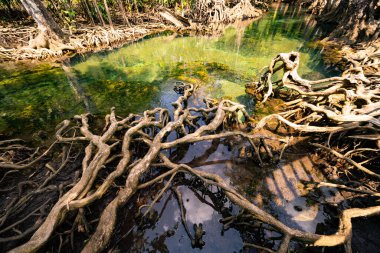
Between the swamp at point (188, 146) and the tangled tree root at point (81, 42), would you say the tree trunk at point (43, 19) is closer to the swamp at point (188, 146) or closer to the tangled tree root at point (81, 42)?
the swamp at point (188, 146)

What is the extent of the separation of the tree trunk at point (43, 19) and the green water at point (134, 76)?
2204 mm

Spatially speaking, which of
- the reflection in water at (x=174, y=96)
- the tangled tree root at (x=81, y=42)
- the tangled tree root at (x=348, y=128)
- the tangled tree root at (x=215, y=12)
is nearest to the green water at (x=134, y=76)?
the reflection in water at (x=174, y=96)

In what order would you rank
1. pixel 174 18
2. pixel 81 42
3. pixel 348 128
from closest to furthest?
pixel 348 128
pixel 81 42
pixel 174 18

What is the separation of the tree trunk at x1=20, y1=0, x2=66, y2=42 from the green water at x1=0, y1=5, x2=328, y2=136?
7.23 ft

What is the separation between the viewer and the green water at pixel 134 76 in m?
7.16

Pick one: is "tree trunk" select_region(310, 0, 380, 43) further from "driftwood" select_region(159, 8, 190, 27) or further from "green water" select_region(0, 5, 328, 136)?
"driftwood" select_region(159, 8, 190, 27)

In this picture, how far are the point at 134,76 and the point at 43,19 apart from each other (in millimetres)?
7342

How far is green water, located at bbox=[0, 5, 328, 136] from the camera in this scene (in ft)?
23.5

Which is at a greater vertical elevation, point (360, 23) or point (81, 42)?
point (360, 23)

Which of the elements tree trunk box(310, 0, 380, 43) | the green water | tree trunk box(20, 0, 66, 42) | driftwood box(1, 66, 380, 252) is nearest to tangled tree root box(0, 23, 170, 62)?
tree trunk box(20, 0, 66, 42)

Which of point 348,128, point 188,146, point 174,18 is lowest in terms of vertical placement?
Result: point 188,146

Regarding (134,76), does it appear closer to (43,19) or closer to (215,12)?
(43,19)

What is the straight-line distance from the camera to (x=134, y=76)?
9.74 meters

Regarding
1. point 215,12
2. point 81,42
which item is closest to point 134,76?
point 81,42
